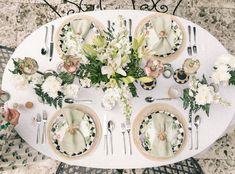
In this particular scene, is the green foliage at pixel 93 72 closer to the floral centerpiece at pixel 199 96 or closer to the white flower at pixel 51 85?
the white flower at pixel 51 85

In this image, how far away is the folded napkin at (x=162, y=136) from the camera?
6.97ft

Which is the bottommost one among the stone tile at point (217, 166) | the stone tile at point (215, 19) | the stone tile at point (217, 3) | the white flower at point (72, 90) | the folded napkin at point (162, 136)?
the stone tile at point (217, 166)

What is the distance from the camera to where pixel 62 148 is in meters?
2.16

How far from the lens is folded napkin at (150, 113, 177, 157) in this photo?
6.97 feet

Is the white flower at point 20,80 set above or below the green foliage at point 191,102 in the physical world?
above

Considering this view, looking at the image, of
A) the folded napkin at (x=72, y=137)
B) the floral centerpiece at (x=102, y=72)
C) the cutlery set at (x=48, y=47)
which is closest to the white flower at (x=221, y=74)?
the floral centerpiece at (x=102, y=72)

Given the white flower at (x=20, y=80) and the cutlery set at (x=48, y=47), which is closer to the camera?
the white flower at (x=20, y=80)

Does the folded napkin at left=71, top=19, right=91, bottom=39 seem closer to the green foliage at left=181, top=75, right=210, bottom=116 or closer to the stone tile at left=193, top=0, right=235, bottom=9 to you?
the green foliage at left=181, top=75, right=210, bottom=116

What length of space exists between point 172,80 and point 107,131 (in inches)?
18.3

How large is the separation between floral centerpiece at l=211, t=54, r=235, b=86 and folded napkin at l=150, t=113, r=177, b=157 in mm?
347

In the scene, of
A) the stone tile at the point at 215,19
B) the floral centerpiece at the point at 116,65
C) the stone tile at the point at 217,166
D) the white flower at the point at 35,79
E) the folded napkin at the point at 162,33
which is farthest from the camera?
the stone tile at the point at 215,19

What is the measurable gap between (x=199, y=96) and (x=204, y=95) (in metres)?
0.03

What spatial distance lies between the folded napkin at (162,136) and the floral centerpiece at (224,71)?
35 cm

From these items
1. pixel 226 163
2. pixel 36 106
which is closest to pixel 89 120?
pixel 36 106
